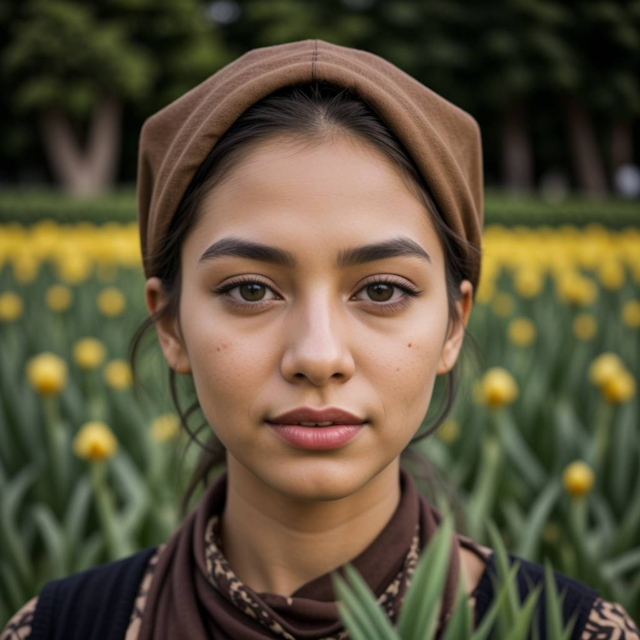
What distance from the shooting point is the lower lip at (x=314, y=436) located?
1.02m

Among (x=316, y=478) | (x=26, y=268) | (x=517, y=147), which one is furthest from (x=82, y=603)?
(x=517, y=147)

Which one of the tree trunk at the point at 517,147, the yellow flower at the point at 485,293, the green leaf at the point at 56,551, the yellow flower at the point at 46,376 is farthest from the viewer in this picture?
the tree trunk at the point at 517,147

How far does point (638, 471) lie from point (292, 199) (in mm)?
1972

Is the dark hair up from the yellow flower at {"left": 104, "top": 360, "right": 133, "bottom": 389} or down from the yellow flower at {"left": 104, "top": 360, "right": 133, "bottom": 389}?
up

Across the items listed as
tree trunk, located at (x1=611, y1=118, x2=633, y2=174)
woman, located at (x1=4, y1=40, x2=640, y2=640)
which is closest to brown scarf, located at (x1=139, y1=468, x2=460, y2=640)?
woman, located at (x1=4, y1=40, x2=640, y2=640)

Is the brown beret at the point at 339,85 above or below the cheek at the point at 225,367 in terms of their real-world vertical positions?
above

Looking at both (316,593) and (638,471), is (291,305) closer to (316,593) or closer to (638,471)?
(316,593)

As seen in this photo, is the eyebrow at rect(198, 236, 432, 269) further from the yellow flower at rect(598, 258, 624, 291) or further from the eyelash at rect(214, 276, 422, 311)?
the yellow flower at rect(598, 258, 624, 291)

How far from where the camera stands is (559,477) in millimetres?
2527

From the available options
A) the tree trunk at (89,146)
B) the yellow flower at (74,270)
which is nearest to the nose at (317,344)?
the yellow flower at (74,270)

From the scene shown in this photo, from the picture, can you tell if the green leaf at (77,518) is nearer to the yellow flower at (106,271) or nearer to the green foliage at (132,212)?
the yellow flower at (106,271)

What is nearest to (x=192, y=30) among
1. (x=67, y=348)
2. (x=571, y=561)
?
(x=67, y=348)

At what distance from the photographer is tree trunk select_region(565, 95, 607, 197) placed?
87.1ft

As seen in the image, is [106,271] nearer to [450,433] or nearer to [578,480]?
[450,433]
